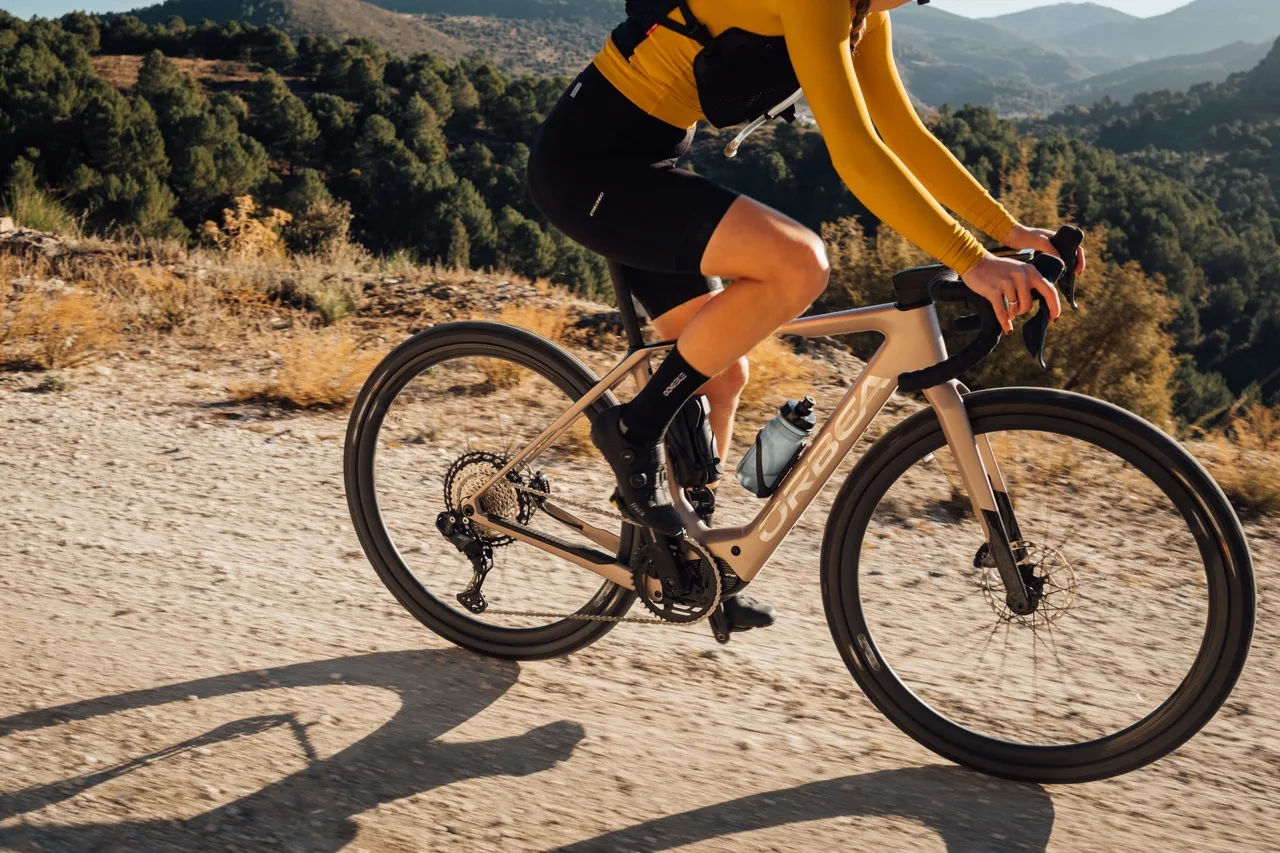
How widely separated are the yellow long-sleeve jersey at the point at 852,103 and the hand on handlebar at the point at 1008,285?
0.03 meters

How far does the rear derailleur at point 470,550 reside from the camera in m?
2.85

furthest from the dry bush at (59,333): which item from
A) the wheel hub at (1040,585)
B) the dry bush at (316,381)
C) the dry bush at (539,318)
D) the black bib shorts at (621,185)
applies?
the wheel hub at (1040,585)

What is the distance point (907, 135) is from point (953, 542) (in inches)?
58.0

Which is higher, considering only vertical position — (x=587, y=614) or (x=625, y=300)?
(x=625, y=300)

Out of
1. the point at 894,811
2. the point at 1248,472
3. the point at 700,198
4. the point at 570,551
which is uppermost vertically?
the point at 700,198

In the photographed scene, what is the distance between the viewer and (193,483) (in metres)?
4.17

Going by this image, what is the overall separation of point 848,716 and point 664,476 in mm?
787

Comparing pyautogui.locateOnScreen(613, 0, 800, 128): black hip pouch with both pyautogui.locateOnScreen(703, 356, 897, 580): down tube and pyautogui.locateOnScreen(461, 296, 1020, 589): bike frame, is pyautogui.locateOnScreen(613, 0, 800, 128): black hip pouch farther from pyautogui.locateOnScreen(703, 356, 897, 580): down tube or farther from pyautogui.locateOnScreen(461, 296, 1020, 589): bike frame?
pyautogui.locateOnScreen(703, 356, 897, 580): down tube

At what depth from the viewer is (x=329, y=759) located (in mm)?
2248

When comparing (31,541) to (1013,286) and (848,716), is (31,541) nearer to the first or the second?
Answer: (848,716)

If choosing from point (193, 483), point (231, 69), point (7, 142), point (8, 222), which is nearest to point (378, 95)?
point (231, 69)

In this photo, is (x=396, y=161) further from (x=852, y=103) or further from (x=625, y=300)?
(x=852, y=103)

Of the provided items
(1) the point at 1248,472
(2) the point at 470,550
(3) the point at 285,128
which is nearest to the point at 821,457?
(2) the point at 470,550

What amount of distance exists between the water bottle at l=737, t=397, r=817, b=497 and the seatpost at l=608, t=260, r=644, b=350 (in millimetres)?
406
